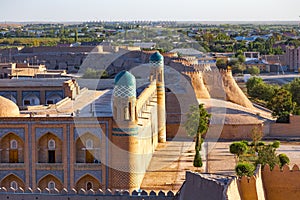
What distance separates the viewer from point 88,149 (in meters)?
14.9

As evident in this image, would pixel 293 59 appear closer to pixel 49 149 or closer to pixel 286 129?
pixel 286 129

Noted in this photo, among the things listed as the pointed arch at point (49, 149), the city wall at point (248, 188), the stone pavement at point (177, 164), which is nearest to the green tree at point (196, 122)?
the stone pavement at point (177, 164)

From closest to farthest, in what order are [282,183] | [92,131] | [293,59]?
1. [282,183]
2. [92,131]
3. [293,59]

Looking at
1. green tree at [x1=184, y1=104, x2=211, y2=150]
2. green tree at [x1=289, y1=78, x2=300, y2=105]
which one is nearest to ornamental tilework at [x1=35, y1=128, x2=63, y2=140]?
green tree at [x1=184, y1=104, x2=211, y2=150]

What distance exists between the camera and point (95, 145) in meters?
14.9

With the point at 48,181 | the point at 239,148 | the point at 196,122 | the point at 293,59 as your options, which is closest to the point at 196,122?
the point at 196,122

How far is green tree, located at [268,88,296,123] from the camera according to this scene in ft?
Answer: 76.3

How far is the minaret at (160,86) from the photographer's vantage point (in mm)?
21047

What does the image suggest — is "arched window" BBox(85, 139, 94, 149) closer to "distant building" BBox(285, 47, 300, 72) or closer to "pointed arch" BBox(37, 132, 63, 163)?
"pointed arch" BBox(37, 132, 63, 163)

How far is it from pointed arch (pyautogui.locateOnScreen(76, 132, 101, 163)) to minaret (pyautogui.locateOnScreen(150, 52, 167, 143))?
21.2ft

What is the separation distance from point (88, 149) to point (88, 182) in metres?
0.72

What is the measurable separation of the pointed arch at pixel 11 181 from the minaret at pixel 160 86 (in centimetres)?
701

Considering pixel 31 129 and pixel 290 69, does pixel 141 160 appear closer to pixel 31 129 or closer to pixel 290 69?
pixel 31 129

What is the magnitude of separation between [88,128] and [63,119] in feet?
1.79
